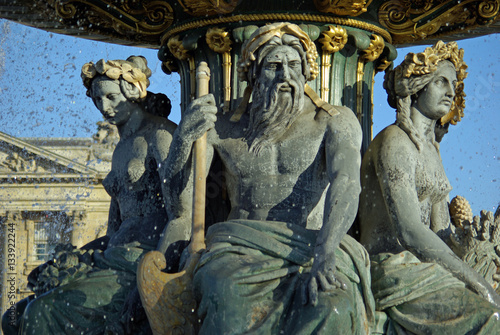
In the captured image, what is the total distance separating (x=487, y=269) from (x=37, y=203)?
24.9m

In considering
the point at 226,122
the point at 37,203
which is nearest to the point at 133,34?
the point at 226,122

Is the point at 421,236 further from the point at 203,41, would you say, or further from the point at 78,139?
the point at 78,139

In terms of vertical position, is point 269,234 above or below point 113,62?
below

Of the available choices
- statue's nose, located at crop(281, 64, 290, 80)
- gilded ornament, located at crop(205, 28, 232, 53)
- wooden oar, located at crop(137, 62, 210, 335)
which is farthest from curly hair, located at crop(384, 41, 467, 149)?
wooden oar, located at crop(137, 62, 210, 335)

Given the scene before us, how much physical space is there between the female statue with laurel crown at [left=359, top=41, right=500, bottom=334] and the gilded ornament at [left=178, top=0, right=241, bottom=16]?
1013mm

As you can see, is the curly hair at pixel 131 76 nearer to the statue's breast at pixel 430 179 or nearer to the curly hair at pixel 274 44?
the curly hair at pixel 274 44

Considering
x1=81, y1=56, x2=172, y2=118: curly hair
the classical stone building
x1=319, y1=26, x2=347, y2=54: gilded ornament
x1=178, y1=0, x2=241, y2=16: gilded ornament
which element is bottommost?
the classical stone building

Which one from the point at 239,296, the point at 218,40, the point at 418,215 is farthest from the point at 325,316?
the point at 218,40

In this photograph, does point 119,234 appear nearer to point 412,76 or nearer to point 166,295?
point 166,295

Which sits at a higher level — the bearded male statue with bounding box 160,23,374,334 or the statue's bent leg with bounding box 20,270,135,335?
the bearded male statue with bounding box 160,23,374,334

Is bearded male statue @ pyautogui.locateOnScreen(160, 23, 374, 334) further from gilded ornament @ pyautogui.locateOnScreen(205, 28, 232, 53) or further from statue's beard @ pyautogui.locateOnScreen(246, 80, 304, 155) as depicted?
gilded ornament @ pyautogui.locateOnScreen(205, 28, 232, 53)

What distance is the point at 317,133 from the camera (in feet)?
19.4

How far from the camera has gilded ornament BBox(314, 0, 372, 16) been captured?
21.3ft

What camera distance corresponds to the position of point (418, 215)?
6051 mm
